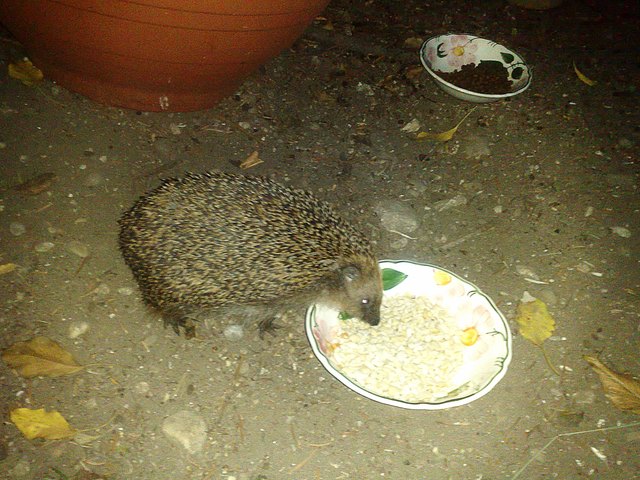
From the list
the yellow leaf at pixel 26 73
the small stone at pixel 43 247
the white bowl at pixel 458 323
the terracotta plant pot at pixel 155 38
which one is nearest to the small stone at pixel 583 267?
the white bowl at pixel 458 323

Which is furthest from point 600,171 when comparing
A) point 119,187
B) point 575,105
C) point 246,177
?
point 119,187

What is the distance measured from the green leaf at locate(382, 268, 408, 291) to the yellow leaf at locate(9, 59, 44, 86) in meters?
2.71

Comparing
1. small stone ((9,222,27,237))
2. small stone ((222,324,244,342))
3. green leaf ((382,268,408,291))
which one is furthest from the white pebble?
small stone ((9,222,27,237))

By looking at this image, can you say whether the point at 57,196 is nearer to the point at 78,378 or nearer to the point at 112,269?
the point at 112,269

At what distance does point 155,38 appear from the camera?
288 cm

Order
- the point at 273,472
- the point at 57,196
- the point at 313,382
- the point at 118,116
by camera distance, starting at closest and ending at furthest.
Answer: the point at 273,472 < the point at 313,382 < the point at 57,196 < the point at 118,116

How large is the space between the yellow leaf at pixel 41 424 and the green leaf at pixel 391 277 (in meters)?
1.70

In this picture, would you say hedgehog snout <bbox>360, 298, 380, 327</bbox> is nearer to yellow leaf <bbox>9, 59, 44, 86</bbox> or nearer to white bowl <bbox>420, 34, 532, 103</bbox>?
white bowl <bbox>420, 34, 532, 103</bbox>

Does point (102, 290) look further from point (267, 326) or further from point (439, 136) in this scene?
point (439, 136)

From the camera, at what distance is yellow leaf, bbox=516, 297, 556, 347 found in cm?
306

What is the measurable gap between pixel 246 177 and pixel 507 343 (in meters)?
1.58

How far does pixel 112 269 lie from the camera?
123 inches

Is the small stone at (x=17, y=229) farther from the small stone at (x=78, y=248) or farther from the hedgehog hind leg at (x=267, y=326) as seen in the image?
the hedgehog hind leg at (x=267, y=326)

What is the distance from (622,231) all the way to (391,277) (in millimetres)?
1718
